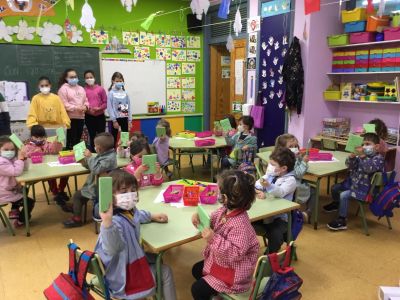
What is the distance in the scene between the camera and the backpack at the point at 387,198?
344cm

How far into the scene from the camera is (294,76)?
5.63 metres

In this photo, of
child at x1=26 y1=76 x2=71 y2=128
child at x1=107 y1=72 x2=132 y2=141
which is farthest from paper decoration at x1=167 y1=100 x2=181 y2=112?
child at x1=26 y1=76 x2=71 y2=128

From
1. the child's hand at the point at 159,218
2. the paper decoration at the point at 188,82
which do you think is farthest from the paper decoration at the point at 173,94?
the child's hand at the point at 159,218

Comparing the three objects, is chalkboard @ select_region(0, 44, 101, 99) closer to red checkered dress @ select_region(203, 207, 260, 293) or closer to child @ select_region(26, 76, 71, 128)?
child @ select_region(26, 76, 71, 128)

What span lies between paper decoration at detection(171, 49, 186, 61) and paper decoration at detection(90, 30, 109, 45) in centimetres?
141

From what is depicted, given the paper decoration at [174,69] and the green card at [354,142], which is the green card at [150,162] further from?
the paper decoration at [174,69]

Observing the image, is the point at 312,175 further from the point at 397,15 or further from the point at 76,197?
the point at 397,15

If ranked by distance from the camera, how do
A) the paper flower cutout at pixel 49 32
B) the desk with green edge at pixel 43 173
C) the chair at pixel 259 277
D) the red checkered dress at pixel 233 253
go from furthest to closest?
1. the paper flower cutout at pixel 49 32
2. the desk with green edge at pixel 43 173
3. the red checkered dress at pixel 233 253
4. the chair at pixel 259 277

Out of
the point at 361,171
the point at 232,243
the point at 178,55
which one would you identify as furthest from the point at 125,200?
the point at 178,55

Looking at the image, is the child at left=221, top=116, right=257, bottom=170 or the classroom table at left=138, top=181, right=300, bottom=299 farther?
the child at left=221, top=116, right=257, bottom=170

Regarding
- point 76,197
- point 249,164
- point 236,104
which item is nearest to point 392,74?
point 249,164

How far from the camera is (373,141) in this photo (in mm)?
3506

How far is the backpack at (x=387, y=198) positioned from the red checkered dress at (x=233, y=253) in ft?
6.97

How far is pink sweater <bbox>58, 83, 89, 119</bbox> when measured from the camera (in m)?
5.44
